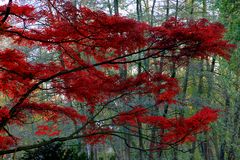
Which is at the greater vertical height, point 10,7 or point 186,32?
point 10,7

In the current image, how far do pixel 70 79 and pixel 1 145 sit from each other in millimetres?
1572

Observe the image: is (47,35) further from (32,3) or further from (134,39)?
(134,39)

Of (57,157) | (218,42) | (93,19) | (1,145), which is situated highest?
(93,19)

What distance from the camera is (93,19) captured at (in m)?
4.37

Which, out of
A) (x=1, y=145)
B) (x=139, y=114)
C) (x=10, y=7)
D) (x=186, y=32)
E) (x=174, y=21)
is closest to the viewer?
(x=10, y=7)

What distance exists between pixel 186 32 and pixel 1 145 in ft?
11.1

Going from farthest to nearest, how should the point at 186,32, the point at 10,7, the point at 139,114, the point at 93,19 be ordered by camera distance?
the point at 139,114, the point at 186,32, the point at 93,19, the point at 10,7

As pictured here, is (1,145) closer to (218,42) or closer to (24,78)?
(24,78)

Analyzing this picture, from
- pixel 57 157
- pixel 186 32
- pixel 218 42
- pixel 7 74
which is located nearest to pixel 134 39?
pixel 186 32

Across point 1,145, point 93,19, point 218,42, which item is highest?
point 93,19

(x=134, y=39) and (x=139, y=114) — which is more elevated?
(x=134, y=39)

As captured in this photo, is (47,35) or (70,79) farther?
(70,79)

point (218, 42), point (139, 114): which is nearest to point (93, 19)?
point (218, 42)

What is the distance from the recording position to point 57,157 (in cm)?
618
